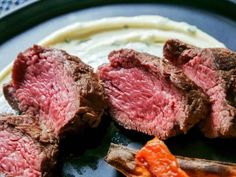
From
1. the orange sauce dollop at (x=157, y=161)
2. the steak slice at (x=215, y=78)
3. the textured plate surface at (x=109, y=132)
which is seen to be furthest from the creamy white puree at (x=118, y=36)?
the orange sauce dollop at (x=157, y=161)

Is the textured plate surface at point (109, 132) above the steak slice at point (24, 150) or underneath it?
above

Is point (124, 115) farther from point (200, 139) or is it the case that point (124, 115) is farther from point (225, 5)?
point (225, 5)

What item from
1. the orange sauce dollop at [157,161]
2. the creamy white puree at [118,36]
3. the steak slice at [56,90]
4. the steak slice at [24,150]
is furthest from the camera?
the creamy white puree at [118,36]

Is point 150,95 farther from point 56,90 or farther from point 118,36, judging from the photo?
point 118,36

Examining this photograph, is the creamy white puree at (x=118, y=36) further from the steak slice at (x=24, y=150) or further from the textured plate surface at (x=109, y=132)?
the steak slice at (x=24, y=150)

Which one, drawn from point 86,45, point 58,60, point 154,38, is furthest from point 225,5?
point 58,60

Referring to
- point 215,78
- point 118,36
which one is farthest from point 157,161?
point 118,36
